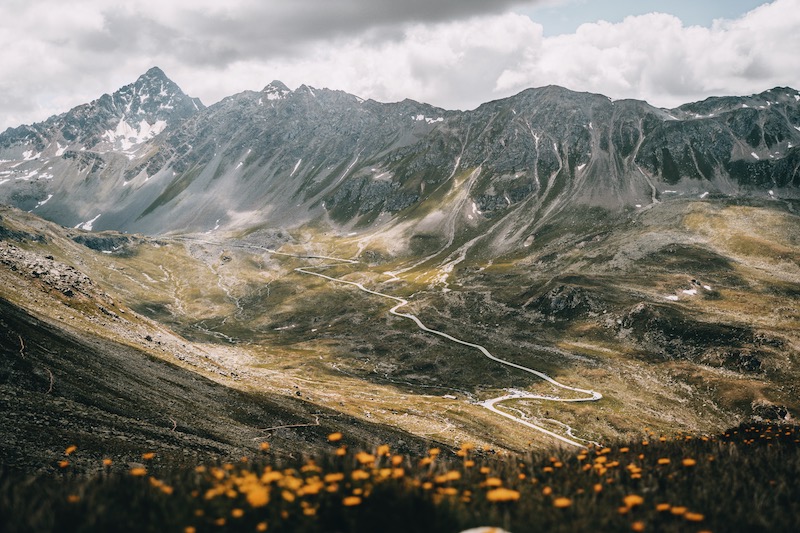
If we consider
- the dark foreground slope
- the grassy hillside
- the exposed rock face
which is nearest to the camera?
the grassy hillside

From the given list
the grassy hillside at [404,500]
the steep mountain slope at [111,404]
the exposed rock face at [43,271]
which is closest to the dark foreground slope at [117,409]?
the steep mountain slope at [111,404]

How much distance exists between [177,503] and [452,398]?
106104 millimetres

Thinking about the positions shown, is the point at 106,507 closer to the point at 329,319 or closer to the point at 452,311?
the point at 452,311

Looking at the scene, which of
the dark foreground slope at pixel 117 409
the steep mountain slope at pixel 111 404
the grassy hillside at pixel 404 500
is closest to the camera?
the grassy hillside at pixel 404 500

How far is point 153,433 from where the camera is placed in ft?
101

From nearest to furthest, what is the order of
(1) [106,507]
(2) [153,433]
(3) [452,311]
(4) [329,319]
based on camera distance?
(1) [106,507] → (2) [153,433] → (3) [452,311] → (4) [329,319]

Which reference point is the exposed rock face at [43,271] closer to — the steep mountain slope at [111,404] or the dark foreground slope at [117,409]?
the steep mountain slope at [111,404]

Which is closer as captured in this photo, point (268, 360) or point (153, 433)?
point (153, 433)

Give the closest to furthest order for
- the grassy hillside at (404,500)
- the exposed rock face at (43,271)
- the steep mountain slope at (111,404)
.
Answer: the grassy hillside at (404,500), the steep mountain slope at (111,404), the exposed rock face at (43,271)

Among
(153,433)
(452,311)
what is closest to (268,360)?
(452,311)

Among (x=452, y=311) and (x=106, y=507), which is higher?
(x=106, y=507)

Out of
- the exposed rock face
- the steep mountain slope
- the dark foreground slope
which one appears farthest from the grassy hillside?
the exposed rock face

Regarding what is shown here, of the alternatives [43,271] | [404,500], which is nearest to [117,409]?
[404,500]

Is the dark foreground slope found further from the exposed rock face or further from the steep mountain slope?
the exposed rock face
